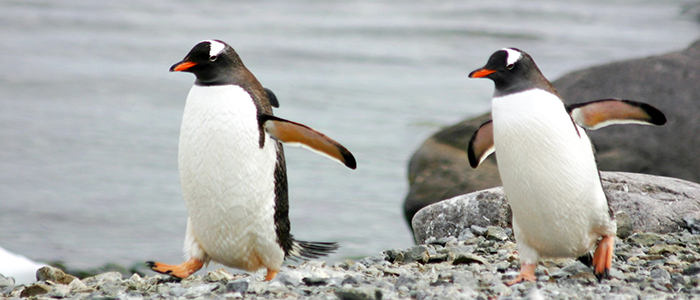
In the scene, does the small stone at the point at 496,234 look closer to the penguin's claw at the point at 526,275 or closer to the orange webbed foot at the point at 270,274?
the penguin's claw at the point at 526,275

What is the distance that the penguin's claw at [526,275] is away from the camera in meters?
3.85

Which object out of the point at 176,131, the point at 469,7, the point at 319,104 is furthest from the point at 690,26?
the point at 176,131

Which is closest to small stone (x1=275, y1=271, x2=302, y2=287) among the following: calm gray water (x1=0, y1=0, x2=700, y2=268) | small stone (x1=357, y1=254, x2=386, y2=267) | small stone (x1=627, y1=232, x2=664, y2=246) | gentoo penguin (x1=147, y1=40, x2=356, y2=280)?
gentoo penguin (x1=147, y1=40, x2=356, y2=280)

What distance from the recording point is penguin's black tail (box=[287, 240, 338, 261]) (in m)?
4.55

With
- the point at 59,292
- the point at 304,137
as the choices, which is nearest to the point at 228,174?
the point at 304,137

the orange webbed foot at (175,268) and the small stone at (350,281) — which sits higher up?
the small stone at (350,281)

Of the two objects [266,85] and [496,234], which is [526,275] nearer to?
[496,234]

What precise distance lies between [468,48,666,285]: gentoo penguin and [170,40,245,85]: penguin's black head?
126 centimetres

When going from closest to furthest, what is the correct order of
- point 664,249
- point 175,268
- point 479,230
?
point 175,268 < point 664,249 < point 479,230

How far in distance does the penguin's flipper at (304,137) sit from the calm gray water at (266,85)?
374 centimetres

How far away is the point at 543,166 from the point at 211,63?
1.73 m

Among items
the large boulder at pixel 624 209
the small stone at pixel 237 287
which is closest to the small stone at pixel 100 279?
the small stone at pixel 237 287

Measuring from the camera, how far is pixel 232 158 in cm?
412

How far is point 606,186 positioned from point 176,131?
29.7 ft
